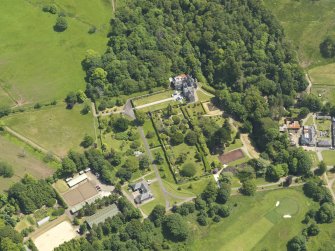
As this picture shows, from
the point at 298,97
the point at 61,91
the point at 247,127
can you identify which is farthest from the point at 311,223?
the point at 61,91

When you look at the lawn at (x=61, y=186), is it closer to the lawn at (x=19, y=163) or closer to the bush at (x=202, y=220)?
the lawn at (x=19, y=163)

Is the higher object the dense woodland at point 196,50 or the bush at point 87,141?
the dense woodland at point 196,50

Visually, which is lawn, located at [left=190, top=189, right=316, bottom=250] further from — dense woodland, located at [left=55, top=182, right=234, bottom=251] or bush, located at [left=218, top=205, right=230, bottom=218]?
dense woodland, located at [left=55, top=182, right=234, bottom=251]

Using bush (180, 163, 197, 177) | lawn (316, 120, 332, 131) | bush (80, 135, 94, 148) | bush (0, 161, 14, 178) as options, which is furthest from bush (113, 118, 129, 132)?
lawn (316, 120, 332, 131)

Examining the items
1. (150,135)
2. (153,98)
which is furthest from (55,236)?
(153,98)

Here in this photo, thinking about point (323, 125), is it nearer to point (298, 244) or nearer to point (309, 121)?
point (309, 121)

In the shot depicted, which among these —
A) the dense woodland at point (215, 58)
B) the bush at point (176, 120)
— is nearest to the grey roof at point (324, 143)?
the dense woodland at point (215, 58)
